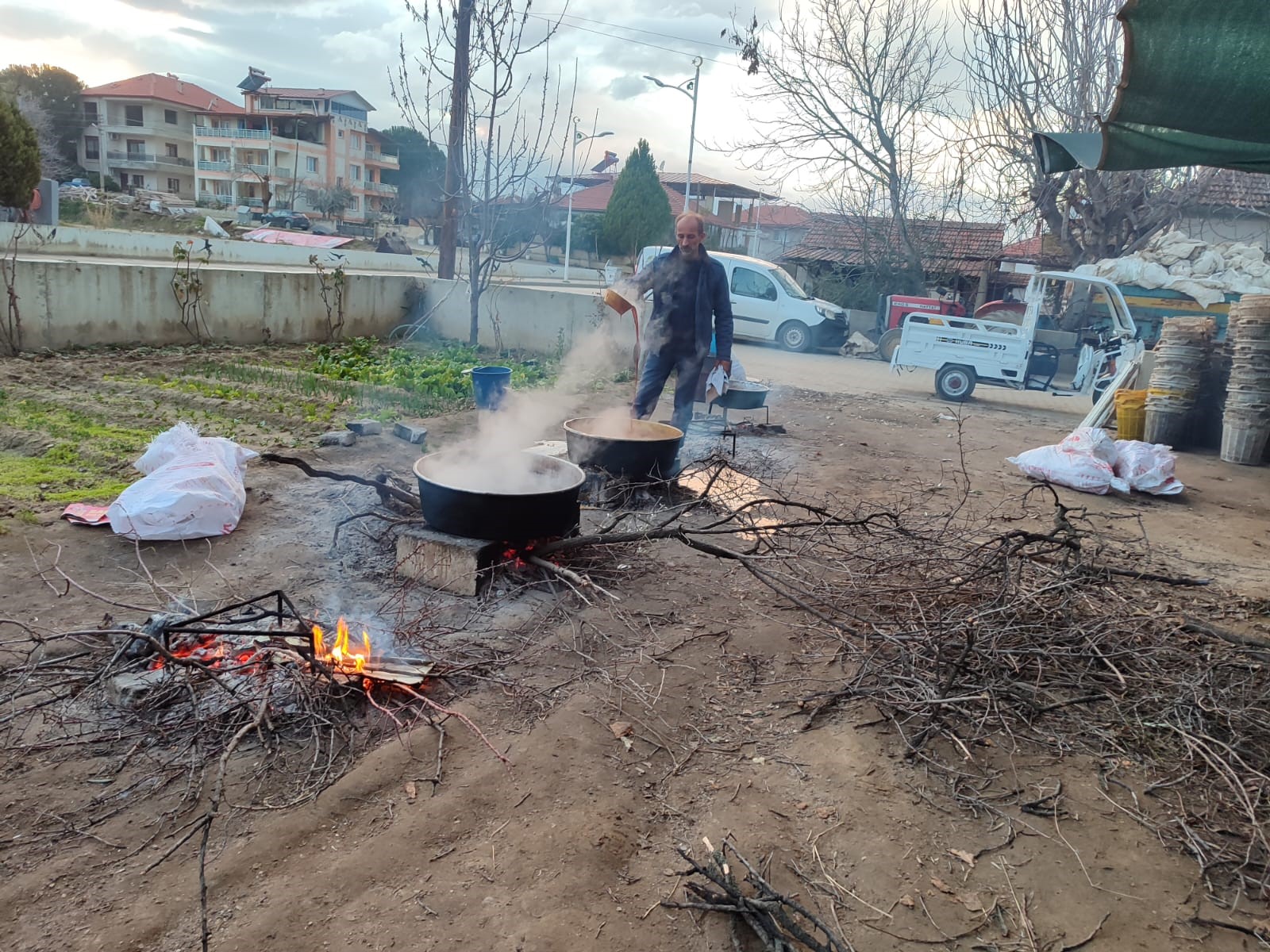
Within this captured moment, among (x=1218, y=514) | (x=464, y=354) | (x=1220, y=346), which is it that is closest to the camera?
(x=1218, y=514)

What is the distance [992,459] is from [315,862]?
802 centimetres

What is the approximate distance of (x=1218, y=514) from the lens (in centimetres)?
686

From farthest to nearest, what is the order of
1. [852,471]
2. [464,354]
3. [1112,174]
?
1. [1112,174]
2. [464,354]
3. [852,471]

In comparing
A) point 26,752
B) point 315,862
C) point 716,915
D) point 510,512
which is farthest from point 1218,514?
point 26,752

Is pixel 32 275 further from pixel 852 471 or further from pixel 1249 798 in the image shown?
pixel 1249 798

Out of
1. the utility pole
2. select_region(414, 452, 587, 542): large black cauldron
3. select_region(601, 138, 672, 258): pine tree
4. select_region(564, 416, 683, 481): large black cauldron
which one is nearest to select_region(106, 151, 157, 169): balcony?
select_region(601, 138, 672, 258): pine tree

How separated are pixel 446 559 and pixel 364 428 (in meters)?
3.44

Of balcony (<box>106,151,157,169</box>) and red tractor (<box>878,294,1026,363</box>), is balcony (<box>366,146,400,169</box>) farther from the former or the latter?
red tractor (<box>878,294,1026,363</box>)

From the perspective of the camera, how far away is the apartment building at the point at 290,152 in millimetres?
54781

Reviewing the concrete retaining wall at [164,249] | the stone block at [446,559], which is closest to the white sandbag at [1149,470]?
the stone block at [446,559]

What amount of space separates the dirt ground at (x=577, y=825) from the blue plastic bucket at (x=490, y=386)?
4.22 m

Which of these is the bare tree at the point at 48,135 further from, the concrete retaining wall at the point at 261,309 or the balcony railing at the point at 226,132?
the concrete retaining wall at the point at 261,309

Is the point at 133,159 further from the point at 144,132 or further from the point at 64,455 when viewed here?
the point at 64,455

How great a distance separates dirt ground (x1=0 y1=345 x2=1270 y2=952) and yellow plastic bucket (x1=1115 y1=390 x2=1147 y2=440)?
7.74 m
